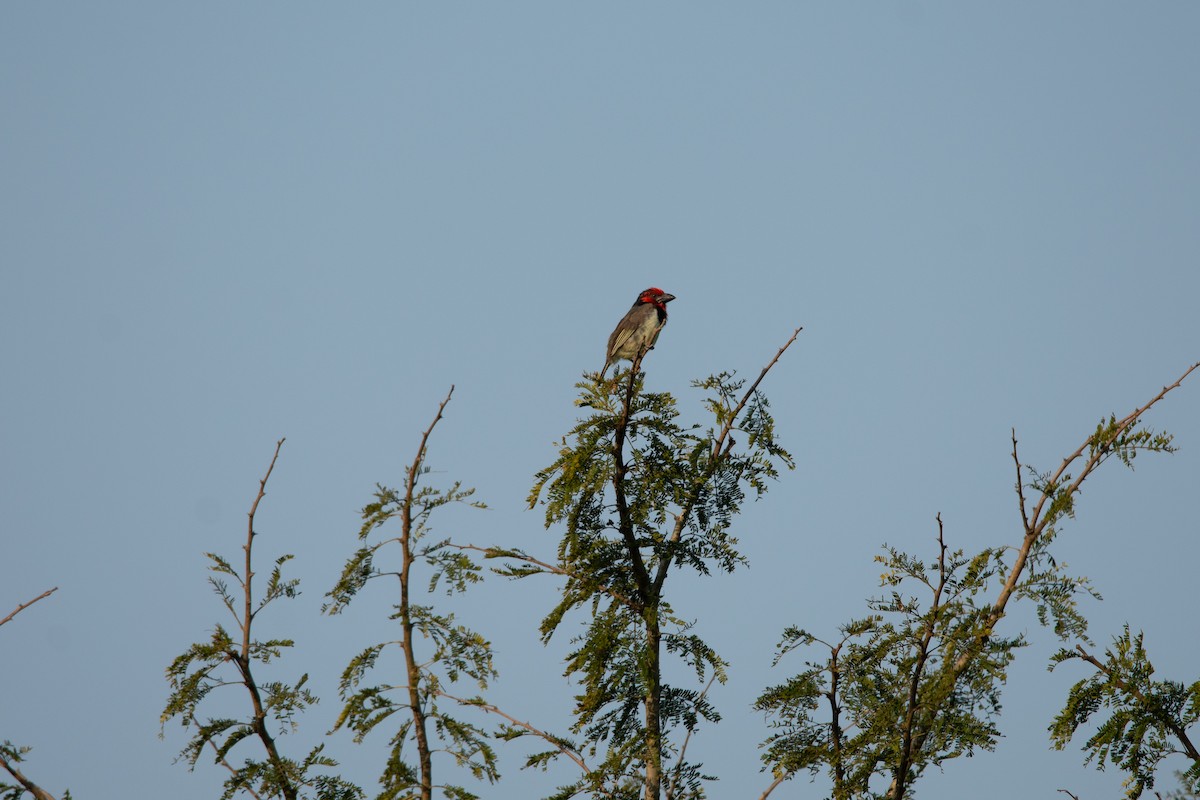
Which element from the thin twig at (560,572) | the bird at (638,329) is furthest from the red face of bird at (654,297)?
the thin twig at (560,572)

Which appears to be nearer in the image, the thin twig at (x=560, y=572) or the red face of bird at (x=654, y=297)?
the thin twig at (x=560, y=572)

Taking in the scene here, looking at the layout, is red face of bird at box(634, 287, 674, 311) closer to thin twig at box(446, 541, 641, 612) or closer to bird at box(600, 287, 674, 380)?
bird at box(600, 287, 674, 380)

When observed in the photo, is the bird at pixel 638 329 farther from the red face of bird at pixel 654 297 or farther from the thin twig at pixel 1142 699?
the thin twig at pixel 1142 699

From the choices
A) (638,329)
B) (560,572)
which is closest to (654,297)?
(638,329)

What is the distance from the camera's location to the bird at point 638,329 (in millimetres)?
14922

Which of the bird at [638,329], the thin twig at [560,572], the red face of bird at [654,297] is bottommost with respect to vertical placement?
the thin twig at [560,572]

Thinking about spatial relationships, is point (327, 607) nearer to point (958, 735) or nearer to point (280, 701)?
point (280, 701)

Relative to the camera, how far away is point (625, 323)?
15344 millimetres

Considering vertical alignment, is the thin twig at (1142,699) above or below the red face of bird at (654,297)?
below

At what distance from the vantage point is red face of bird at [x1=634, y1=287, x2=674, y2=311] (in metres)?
15.6

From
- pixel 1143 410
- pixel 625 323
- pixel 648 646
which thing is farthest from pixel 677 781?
pixel 625 323

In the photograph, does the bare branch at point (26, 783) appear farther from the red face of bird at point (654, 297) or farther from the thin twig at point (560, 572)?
the red face of bird at point (654, 297)

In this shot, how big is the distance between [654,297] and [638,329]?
3.05 ft

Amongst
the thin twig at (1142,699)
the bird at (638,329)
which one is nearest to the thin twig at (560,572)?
the thin twig at (1142,699)
